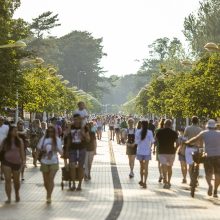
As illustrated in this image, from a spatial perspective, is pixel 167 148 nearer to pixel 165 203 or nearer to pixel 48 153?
pixel 165 203

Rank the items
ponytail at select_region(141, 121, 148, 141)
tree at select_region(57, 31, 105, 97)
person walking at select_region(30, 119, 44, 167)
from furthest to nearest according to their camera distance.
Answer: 1. tree at select_region(57, 31, 105, 97)
2. person walking at select_region(30, 119, 44, 167)
3. ponytail at select_region(141, 121, 148, 141)

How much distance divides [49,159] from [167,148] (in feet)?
14.1

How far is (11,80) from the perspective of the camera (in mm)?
29578

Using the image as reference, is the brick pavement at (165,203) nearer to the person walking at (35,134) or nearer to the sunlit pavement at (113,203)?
the sunlit pavement at (113,203)

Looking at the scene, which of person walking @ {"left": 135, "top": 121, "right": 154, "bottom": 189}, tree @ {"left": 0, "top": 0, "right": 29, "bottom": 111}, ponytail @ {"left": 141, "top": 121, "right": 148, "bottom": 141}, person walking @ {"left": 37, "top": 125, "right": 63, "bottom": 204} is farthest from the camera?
tree @ {"left": 0, "top": 0, "right": 29, "bottom": 111}

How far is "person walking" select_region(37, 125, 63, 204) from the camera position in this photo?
16.1 metres

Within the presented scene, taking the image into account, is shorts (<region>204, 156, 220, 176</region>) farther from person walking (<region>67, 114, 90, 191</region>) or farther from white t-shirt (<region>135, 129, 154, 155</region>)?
person walking (<region>67, 114, 90, 191</region>)

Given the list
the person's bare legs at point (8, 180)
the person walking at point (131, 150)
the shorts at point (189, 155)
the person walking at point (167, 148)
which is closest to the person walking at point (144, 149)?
the person walking at point (167, 148)

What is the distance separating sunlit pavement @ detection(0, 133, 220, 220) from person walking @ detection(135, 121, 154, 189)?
38cm

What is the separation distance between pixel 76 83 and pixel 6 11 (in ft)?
414

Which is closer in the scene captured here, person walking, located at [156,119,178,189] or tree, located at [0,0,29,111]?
person walking, located at [156,119,178,189]

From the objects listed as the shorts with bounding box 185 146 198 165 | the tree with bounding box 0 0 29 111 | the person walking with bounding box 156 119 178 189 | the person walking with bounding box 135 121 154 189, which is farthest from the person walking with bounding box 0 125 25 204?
the tree with bounding box 0 0 29 111

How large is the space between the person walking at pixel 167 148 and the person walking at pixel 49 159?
3.93 m

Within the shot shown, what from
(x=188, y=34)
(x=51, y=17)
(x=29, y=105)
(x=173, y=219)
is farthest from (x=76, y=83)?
Answer: (x=173, y=219)
